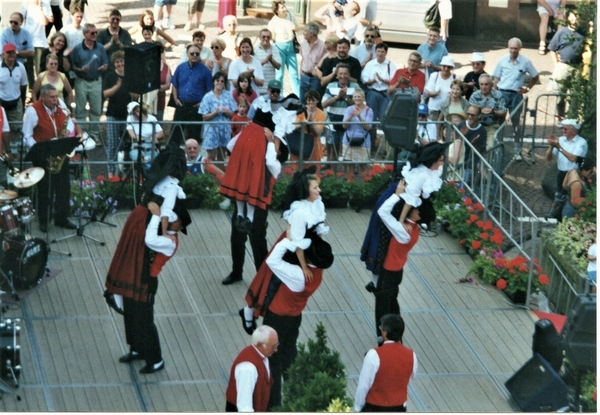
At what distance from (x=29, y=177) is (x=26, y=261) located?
0.82m

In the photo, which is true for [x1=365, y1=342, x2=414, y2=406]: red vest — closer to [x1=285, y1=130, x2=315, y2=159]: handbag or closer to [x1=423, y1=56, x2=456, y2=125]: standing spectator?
[x1=285, y1=130, x2=315, y2=159]: handbag

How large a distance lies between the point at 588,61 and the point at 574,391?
5824mm

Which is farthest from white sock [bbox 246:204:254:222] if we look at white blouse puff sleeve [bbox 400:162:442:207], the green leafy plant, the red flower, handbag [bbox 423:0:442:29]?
handbag [bbox 423:0:442:29]

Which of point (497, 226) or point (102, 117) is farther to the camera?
point (102, 117)

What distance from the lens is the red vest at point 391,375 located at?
31.6ft

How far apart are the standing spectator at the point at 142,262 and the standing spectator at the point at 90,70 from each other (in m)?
5.92

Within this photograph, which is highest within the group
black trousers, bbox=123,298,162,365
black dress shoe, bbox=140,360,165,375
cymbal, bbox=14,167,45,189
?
cymbal, bbox=14,167,45,189

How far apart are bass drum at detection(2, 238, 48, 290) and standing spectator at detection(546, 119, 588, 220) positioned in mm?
5932

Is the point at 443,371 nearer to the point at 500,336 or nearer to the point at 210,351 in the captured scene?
the point at 500,336

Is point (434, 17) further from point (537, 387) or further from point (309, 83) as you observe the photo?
point (537, 387)

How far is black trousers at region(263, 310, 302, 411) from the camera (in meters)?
10.6

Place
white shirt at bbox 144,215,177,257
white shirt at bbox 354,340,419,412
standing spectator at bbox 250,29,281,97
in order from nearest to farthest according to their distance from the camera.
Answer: white shirt at bbox 354,340,419,412 → white shirt at bbox 144,215,177,257 → standing spectator at bbox 250,29,281,97

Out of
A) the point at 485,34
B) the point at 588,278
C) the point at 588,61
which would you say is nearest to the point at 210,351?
the point at 588,278

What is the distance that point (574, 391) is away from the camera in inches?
439
